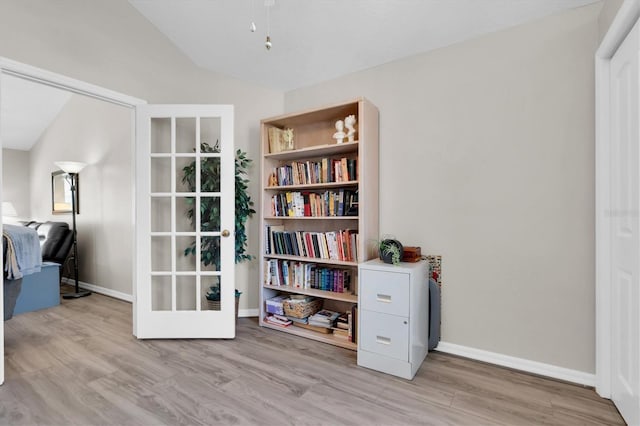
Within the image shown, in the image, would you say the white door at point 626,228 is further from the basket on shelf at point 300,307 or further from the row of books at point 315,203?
the basket on shelf at point 300,307

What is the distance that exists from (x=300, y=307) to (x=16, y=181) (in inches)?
241

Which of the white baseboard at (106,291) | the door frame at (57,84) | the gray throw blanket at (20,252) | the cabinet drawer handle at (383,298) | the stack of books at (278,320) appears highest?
the door frame at (57,84)

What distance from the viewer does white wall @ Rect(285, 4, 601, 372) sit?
1953mm

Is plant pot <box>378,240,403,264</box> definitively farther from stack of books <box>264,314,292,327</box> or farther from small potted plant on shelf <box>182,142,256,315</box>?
small potted plant on shelf <box>182,142,256,315</box>

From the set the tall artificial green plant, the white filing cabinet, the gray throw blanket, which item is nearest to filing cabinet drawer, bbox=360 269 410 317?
the white filing cabinet

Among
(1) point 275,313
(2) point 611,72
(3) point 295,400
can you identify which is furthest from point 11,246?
(2) point 611,72

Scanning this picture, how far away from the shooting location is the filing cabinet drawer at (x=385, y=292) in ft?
6.67

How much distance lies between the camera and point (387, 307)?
82.4 inches

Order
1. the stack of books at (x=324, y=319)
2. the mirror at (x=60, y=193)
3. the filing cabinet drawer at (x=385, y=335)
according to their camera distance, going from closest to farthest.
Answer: the filing cabinet drawer at (x=385, y=335) < the stack of books at (x=324, y=319) < the mirror at (x=60, y=193)

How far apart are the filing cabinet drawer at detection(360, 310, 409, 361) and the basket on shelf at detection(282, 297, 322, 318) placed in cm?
71

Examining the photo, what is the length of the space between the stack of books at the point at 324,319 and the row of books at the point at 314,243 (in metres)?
0.52

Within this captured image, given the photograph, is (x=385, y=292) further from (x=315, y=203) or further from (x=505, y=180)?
(x=505, y=180)

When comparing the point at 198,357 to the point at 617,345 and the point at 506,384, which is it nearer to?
the point at 506,384

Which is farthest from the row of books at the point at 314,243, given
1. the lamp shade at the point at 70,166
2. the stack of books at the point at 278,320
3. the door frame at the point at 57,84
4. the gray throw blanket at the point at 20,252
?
the lamp shade at the point at 70,166
